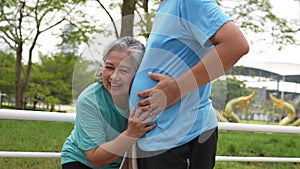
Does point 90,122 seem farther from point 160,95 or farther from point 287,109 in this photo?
point 287,109

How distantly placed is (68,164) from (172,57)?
0.52 m

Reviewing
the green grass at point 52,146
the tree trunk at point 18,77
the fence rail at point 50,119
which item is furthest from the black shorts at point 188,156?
the tree trunk at point 18,77

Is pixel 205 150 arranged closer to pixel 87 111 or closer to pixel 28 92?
pixel 87 111

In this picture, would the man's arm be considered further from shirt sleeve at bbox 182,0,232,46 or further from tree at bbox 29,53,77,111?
tree at bbox 29,53,77,111

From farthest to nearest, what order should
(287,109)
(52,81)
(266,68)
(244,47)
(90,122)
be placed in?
(287,109), (52,81), (266,68), (90,122), (244,47)

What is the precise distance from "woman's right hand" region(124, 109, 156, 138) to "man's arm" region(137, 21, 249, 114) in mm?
18

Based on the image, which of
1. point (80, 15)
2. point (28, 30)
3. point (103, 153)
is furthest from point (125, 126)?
point (28, 30)

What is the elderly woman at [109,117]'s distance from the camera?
3.92 feet

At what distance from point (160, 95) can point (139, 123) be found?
94 mm

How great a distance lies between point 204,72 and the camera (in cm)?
109

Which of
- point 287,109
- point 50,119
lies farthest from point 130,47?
point 287,109

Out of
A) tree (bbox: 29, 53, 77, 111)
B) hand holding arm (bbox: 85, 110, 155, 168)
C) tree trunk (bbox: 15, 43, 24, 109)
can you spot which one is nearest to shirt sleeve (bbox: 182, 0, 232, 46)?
hand holding arm (bbox: 85, 110, 155, 168)

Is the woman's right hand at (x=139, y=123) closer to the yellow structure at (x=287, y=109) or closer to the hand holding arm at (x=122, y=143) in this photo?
the hand holding arm at (x=122, y=143)

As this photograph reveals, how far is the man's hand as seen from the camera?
1.10 m
